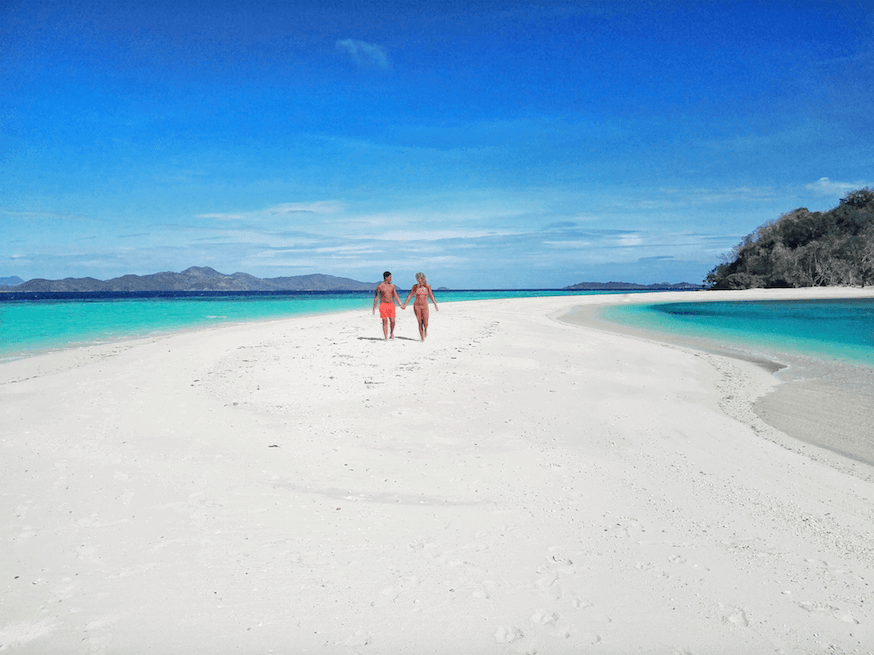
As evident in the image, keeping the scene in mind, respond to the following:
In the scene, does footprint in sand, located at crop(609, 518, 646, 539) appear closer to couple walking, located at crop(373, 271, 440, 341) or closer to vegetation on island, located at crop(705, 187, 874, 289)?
couple walking, located at crop(373, 271, 440, 341)

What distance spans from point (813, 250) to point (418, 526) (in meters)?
84.1

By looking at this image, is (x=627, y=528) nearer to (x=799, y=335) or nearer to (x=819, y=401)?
(x=819, y=401)

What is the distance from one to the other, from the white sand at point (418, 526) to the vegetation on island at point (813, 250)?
254 ft

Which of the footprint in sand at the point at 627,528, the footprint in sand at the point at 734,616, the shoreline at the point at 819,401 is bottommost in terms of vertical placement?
the shoreline at the point at 819,401

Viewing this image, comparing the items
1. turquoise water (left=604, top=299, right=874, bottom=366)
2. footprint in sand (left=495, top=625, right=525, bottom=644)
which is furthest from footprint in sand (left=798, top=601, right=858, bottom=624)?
turquoise water (left=604, top=299, right=874, bottom=366)

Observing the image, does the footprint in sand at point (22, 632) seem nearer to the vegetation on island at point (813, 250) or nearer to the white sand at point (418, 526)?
the white sand at point (418, 526)

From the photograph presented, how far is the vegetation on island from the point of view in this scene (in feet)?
222

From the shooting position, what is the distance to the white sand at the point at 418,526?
9.46ft

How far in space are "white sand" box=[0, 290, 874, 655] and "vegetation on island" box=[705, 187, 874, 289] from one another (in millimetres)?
77276

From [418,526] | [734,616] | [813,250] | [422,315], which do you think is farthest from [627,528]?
[813,250]

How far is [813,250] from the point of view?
224ft

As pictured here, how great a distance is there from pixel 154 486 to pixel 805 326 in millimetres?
28655

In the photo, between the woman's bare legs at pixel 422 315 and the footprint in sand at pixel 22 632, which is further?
the woman's bare legs at pixel 422 315

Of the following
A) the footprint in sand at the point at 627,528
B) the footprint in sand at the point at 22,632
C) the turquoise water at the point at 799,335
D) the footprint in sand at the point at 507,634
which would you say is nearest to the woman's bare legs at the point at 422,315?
the footprint in sand at the point at 627,528
